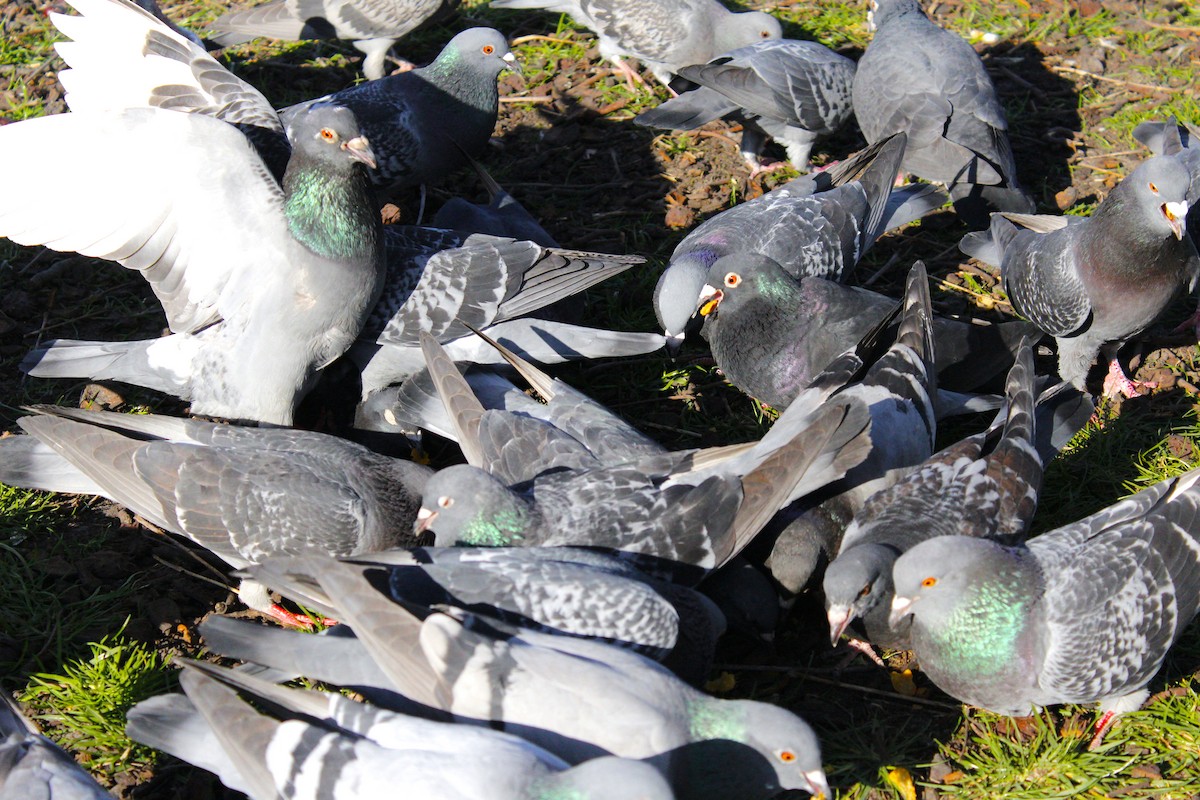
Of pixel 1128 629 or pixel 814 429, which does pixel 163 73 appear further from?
pixel 1128 629

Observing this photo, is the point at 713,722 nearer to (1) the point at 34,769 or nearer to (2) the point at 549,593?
(2) the point at 549,593

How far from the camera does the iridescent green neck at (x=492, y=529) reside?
4082 mm

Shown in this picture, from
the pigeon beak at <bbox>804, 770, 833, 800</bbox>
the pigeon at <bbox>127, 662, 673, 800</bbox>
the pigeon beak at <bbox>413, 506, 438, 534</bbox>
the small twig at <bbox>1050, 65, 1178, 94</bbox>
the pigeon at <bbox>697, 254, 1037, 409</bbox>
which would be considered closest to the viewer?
the pigeon at <bbox>127, 662, 673, 800</bbox>

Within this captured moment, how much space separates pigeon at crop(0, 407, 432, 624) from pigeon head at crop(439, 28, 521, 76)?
3293 mm

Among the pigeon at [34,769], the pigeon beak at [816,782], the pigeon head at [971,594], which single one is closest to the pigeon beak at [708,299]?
the pigeon head at [971,594]

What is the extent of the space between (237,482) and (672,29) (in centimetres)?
485

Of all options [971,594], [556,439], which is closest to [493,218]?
[556,439]

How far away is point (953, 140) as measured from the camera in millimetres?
6406

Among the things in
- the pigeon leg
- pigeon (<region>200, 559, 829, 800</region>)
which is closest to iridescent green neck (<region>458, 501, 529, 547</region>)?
pigeon (<region>200, 559, 829, 800</region>)

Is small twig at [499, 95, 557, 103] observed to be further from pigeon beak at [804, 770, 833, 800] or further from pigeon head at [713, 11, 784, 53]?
pigeon beak at [804, 770, 833, 800]

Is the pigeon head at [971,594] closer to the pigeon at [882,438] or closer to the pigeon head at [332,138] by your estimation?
the pigeon at [882,438]

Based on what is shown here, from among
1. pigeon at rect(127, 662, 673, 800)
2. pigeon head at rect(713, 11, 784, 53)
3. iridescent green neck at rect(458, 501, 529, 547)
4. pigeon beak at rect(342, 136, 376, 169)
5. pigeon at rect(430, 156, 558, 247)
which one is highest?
pigeon beak at rect(342, 136, 376, 169)

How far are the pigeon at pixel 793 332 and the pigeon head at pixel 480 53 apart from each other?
8.29 ft

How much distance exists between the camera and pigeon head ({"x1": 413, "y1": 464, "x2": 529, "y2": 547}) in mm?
4086
